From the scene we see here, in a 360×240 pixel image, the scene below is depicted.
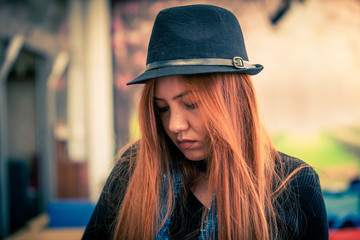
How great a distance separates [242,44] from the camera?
0.88 metres

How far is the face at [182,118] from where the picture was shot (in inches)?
33.3

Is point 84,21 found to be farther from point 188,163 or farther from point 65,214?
point 188,163

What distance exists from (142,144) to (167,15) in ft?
1.48

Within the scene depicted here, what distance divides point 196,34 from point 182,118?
252 millimetres

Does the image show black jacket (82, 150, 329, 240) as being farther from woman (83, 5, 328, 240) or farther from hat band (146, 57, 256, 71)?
hat band (146, 57, 256, 71)

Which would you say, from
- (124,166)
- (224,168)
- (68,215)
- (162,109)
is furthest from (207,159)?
(68,215)

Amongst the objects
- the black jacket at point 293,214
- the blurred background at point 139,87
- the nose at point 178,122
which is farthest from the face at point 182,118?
the blurred background at point 139,87

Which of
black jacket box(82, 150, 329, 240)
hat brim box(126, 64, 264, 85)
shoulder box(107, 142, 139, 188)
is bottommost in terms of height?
black jacket box(82, 150, 329, 240)

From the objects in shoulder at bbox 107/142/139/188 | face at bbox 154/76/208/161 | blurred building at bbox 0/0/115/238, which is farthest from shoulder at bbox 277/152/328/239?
blurred building at bbox 0/0/115/238

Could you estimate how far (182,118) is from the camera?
33.6 inches

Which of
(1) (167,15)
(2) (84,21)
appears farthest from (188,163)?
(2) (84,21)

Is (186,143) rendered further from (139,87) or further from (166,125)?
(139,87)

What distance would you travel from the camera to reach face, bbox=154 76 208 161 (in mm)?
845

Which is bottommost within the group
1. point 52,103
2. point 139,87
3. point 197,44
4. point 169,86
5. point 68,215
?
point 68,215
